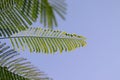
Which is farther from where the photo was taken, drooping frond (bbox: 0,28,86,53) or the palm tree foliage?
drooping frond (bbox: 0,28,86,53)

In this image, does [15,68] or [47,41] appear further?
[47,41]

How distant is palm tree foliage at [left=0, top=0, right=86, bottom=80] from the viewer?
4.21m

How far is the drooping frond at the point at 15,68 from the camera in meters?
4.35

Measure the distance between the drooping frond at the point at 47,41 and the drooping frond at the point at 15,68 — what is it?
71cm

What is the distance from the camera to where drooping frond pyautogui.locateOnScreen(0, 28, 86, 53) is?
206 inches

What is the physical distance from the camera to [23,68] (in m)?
4.45

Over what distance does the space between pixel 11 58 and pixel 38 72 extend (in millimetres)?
427

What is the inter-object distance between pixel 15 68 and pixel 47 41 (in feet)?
3.64

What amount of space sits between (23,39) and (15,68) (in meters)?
1.02

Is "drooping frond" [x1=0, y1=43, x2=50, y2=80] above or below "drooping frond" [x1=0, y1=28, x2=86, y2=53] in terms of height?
below

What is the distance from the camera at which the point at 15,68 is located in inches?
173

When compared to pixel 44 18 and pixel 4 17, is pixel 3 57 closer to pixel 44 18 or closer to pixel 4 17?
pixel 4 17

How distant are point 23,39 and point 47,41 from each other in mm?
407

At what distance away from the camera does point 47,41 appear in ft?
17.6
